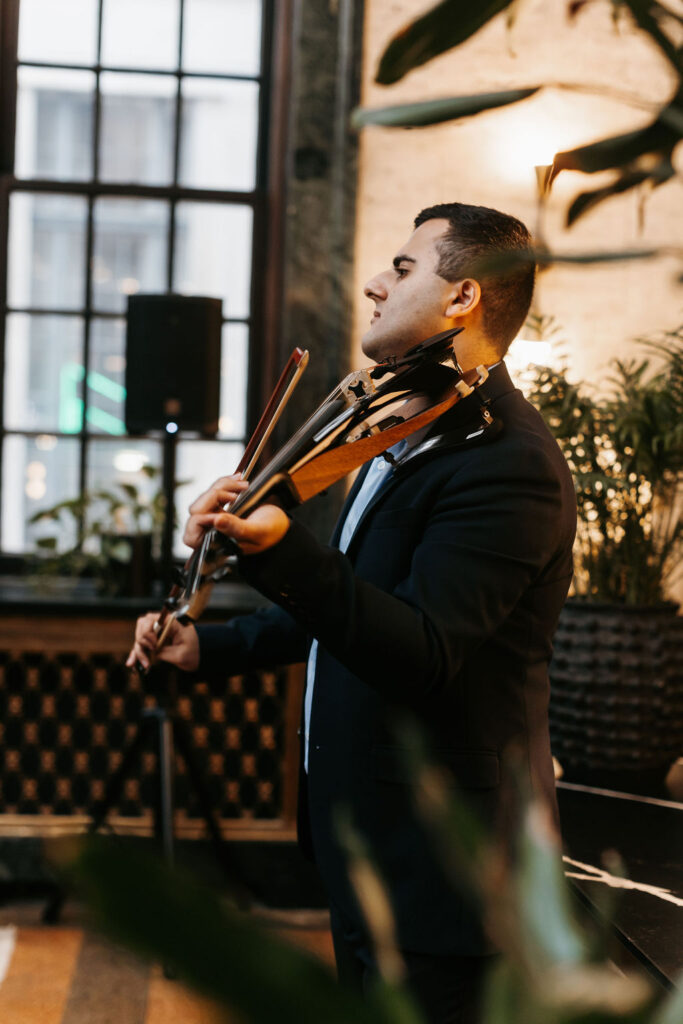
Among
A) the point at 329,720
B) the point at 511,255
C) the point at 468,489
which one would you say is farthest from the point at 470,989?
the point at 511,255

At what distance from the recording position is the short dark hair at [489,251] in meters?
1.36

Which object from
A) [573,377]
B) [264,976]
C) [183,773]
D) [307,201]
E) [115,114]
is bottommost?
[183,773]

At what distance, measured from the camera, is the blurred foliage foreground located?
0.21 meters

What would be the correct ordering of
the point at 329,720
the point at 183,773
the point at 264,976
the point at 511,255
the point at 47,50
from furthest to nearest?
the point at 47,50, the point at 183,773, the point at 329,720, the point at 511,255, the point at 264,976

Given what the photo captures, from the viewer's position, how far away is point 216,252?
12.6 feet

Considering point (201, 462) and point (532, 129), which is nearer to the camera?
point (532, 129)

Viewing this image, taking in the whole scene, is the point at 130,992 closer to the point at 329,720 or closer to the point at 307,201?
the point at 329,720

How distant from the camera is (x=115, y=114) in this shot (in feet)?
12.4

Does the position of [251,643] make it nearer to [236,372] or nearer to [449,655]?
[449,655]

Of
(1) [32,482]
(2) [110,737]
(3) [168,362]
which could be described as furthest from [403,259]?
(1) [32,482]

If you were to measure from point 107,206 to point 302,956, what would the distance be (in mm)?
3888

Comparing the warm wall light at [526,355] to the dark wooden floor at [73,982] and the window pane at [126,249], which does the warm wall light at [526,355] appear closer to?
the window pane at [126,249]

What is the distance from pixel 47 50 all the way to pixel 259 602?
217cm

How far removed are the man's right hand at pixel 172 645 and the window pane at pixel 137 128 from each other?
2766 mm
